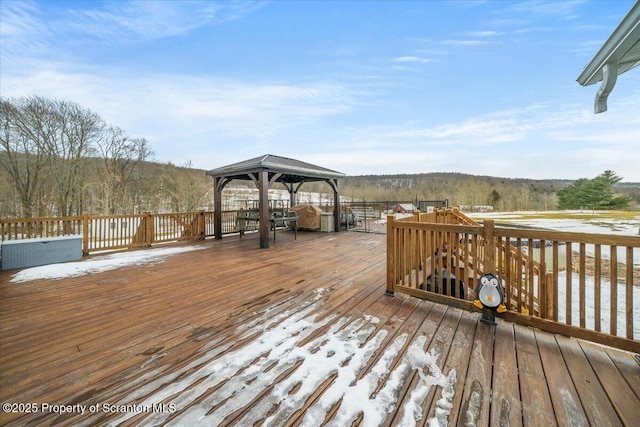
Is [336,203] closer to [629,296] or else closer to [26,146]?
[629,296]

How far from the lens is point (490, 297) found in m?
2.34

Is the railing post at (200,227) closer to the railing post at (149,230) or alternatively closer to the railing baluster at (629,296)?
the railing post at (149,230)

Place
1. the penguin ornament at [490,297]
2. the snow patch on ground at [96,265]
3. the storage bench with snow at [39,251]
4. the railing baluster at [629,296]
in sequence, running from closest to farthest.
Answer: the railing baluster at [629,296]
the penguin ornament at [490,297]
the snow patch on ground at [96,265]
the storage bench with snow at [39,251]

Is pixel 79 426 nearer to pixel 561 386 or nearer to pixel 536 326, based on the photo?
pixel 561 386

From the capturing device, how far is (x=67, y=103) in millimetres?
13336

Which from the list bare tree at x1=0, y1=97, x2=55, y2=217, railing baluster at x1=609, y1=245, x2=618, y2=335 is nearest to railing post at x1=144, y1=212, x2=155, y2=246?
railing baluster at x1=609, y1=245, x2=618, y2=335

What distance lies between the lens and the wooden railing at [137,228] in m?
6.27

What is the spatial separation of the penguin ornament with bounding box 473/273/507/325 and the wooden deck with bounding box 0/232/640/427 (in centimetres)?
13

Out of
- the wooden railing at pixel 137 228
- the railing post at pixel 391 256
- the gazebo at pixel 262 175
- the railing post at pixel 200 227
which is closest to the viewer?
the railing post at pixel 391 256

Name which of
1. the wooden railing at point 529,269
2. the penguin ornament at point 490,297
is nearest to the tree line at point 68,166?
the wooden railing at point 529,269

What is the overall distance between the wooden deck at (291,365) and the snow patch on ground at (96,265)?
3.76 feet

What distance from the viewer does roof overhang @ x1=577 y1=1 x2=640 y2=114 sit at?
85.0 inches

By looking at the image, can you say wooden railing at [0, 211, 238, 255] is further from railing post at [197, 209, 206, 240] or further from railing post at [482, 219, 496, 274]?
railing post at [482, 219, 496, 274]

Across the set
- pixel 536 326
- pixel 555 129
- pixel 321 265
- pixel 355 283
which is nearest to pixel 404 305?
pixel 355 283
